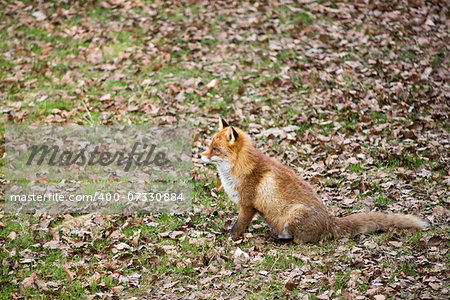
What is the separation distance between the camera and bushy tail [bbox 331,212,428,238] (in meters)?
6.51

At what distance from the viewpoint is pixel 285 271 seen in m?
6.04

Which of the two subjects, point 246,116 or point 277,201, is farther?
point 246,116

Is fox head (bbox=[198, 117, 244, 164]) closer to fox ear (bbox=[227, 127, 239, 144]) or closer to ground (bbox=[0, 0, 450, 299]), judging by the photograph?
fox ear (bbox=[227, 127, 239, 144])

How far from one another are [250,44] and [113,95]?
443cm

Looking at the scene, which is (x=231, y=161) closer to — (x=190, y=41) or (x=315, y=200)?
(x=315, y=200)

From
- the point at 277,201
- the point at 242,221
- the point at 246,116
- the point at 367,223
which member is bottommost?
the point at 246,116

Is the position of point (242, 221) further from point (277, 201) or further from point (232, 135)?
point (232, 135)

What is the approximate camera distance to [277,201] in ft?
21.4

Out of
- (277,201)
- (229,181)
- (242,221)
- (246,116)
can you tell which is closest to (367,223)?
(277,201)

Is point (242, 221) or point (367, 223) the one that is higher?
point (367, 223)

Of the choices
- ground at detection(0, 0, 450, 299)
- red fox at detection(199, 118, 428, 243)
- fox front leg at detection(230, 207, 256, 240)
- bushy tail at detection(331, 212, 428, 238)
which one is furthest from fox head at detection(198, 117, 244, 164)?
bushy tail at detection(331, 212, 428, 238)

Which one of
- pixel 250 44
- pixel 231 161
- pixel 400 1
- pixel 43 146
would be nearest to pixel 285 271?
pixel 231 161

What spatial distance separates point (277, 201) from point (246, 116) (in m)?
4.49

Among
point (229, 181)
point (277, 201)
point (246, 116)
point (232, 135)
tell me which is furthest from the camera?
point (246, 116)
